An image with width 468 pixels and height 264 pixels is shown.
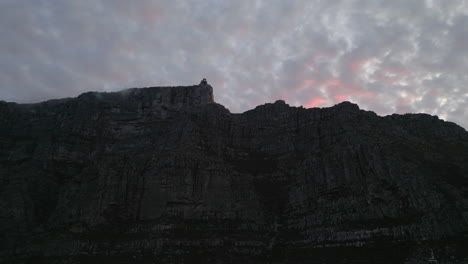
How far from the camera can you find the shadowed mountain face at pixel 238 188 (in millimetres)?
93938

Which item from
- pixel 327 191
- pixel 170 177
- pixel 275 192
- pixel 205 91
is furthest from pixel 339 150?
pixel 205 91

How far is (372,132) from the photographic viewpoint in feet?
391

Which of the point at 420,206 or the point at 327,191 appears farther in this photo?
the point at 327,191

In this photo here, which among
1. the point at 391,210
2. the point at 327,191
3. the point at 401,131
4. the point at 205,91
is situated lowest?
the point at 391,210

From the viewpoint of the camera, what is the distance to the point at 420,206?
92000 mm

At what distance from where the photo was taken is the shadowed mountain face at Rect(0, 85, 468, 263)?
308 feet

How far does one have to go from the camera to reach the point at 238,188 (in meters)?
123

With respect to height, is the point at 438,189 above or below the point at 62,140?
below

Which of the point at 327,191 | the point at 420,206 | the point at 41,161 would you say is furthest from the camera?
the point at 41,161

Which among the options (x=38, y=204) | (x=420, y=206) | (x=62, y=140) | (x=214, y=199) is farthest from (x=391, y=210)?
(x=62, y=140)

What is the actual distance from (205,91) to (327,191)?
80240mm

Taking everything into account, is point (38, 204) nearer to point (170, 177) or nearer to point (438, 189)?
point (170, 177)

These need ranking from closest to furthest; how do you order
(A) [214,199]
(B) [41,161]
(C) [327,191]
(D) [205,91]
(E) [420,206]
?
1. (E) [420,206]
2. (C) [327,191]
3. (A) [214,199]
4. (B) [41,161]
5. (D) [205,91]

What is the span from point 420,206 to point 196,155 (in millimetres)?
65477
